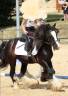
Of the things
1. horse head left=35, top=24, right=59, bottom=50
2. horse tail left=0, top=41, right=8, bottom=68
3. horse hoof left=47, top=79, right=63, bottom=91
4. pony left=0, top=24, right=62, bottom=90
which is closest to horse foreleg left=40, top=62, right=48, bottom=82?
pony left=0, top=24, right=62, bottom=90

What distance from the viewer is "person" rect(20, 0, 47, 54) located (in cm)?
1057

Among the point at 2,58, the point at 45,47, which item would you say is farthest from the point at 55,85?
the point at 2,58

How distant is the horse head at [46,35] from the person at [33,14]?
6.7 inches

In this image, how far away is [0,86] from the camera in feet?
36.4

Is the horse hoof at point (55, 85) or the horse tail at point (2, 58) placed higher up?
the horse tail at point (2, 58)

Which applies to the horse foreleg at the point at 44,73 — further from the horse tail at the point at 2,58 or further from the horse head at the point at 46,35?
the horse tail at the point at 2,58

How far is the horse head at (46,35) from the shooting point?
1029 cm

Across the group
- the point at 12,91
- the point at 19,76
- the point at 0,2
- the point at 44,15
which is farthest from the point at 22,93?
the point at 0,2

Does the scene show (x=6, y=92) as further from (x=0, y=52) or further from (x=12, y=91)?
(x=0, y=52)

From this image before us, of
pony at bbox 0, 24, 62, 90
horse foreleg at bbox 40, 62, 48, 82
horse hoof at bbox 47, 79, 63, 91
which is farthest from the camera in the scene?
horse foreleg at bbox 40, 62, 48, 82

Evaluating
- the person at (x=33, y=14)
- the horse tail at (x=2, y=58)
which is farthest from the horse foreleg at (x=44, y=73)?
the horse tail at (x=2, y=58)

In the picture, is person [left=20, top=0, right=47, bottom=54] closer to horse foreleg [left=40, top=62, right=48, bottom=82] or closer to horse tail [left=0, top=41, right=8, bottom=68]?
horse foreleg [left=40, top=62, right=48, bottom=82]

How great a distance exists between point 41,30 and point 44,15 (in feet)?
1.20

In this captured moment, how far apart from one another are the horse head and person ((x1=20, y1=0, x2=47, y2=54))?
0.17 metres
